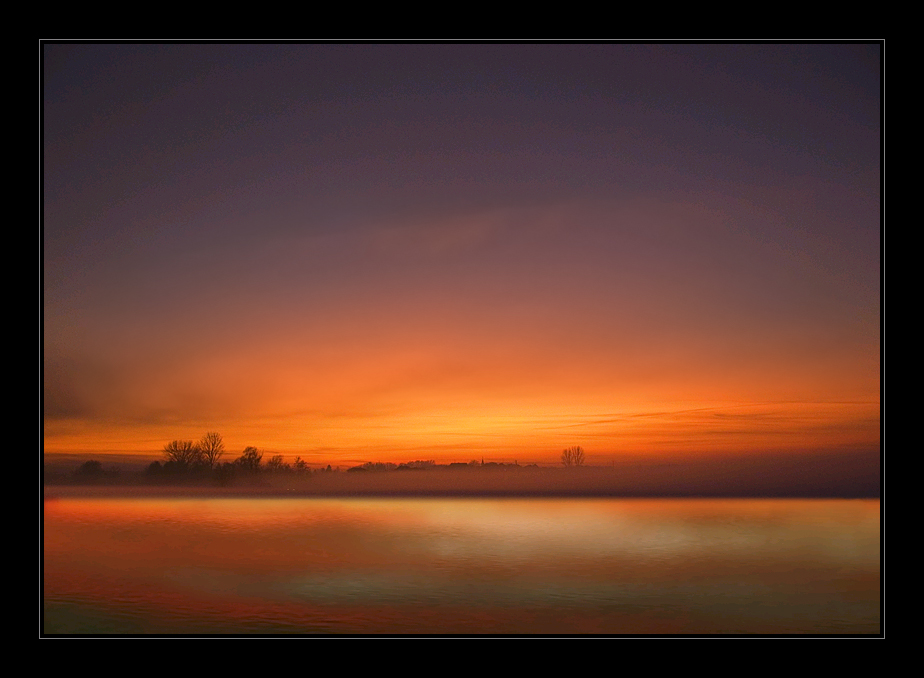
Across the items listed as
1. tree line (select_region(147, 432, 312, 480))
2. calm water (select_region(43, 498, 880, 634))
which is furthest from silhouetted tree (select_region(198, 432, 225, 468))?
calm water (select_region(43, 498, 880, 634))

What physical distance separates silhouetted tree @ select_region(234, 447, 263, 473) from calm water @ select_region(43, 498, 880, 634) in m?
0.62

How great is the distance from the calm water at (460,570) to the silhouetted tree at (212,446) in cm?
75

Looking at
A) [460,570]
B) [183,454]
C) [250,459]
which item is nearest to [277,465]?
[250,459]

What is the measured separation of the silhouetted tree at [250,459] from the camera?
30.7 feet

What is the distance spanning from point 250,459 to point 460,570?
10.1ft

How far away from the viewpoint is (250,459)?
9.45 meters

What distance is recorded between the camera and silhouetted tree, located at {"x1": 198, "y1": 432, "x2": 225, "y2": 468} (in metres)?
9.29

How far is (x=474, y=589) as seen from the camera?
23.9 feet

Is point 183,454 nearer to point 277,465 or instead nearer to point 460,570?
point 277,465

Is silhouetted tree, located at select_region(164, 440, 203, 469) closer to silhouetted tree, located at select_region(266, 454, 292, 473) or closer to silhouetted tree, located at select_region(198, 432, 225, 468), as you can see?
silhouetted tree, located at select_region(198, 432, 225, 468)
